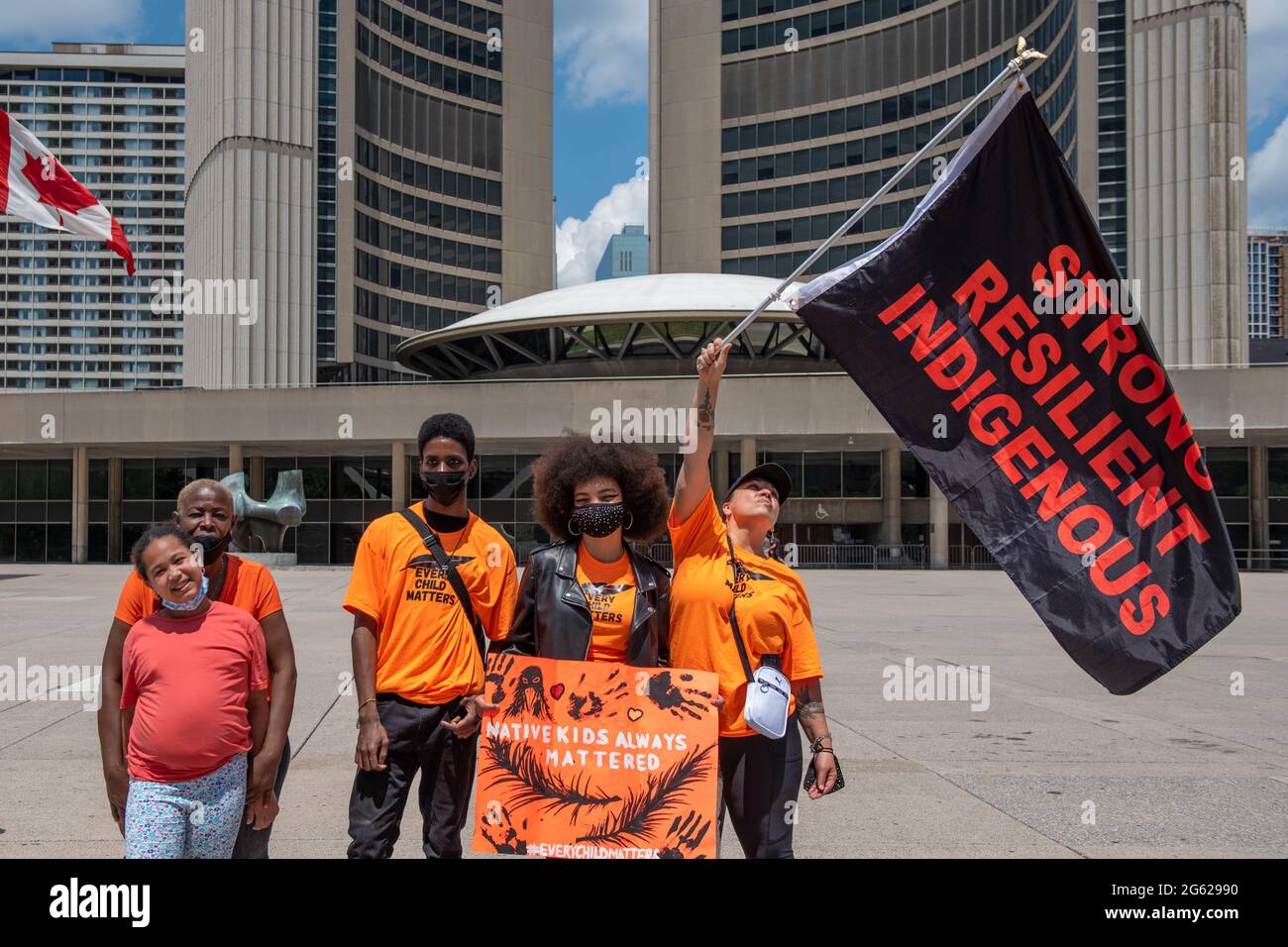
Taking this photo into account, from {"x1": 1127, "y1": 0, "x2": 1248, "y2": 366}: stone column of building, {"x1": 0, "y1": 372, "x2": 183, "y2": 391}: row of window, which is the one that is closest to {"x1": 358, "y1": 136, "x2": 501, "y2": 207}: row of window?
{"x1": 1127, "y1": 0, "x2": 1248, "y2": 366}: stone column of building

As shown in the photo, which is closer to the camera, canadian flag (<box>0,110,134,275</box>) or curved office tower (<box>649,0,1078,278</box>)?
canadian flag (<box>0,110,134,275</box>)

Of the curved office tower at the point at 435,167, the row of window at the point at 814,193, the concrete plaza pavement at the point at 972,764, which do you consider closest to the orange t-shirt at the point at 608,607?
the concrete plaza pavement at the point at 972,764

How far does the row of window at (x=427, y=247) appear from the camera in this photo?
78.0 metres

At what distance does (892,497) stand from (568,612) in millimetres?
43643

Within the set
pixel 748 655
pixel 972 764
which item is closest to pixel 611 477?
pixel 748 655

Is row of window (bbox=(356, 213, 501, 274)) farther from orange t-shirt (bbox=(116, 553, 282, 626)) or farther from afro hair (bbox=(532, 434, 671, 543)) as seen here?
orange t-shirt (bbox=(116, 553, 282, 626))

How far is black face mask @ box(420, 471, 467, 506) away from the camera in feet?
13.6

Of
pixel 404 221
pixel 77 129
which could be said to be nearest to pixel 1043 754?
pixel 404 221

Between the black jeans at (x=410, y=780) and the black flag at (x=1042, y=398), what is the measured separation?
2058mm

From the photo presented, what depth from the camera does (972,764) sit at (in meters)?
7.39

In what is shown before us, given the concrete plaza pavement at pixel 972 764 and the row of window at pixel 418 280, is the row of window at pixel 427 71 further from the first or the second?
the concrete plaza pavement at pixel 972 764

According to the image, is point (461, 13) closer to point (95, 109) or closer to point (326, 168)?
point (326, 168)

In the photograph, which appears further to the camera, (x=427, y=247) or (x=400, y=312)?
(x=427, y=247)
